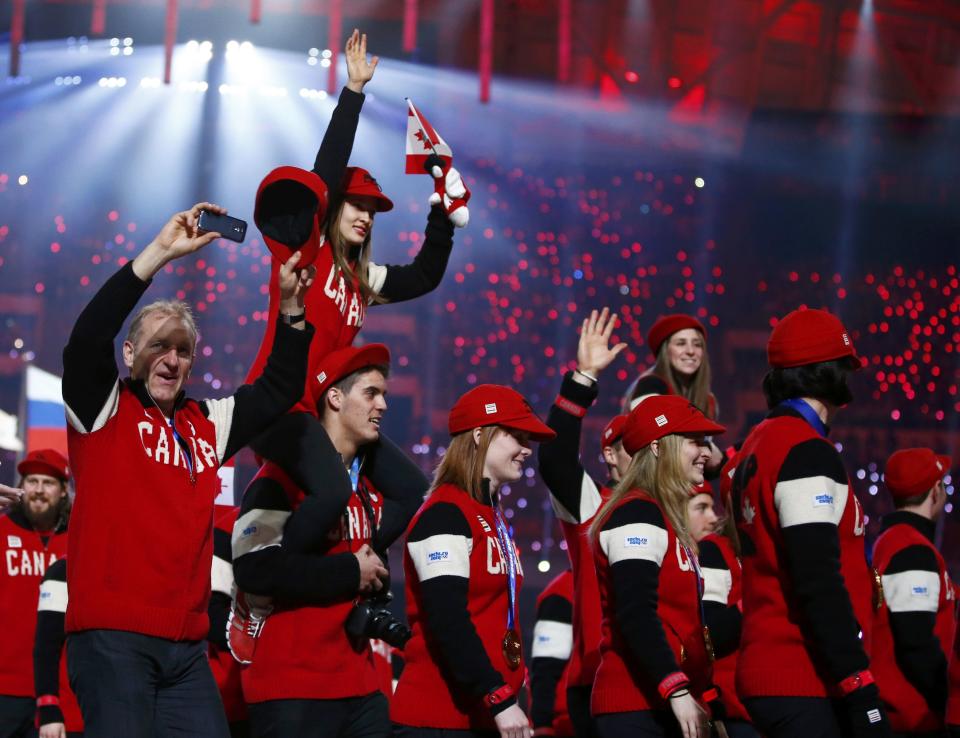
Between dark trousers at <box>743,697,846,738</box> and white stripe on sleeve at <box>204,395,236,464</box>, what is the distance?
1.46m

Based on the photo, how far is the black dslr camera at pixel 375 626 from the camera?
10.8 ft

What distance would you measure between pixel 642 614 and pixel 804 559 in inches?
16.2

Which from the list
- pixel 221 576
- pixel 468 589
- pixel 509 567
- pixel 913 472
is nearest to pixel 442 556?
pixel 468 589

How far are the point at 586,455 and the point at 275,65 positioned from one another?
14.5ft

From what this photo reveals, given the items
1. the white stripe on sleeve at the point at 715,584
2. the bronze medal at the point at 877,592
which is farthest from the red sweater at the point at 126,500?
the bronze medal at the point at 877,592

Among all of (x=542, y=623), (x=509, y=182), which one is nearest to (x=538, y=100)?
(x=509, y=182)

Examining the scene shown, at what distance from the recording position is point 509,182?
1094cm

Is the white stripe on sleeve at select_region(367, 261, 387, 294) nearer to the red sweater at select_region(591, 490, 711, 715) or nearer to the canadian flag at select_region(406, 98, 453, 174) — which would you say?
the canadian flag at select_region(406, 98, 453, 174)

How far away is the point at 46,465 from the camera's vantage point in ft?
17.7

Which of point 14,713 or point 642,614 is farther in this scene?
point 14,713

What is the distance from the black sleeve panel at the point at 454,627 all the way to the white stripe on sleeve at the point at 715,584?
4.03 feet

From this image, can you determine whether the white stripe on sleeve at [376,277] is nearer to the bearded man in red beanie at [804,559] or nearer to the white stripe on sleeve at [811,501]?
the bearded man in red beanie at [804,559]

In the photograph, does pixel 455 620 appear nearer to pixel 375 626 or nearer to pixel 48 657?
pixel 375 626

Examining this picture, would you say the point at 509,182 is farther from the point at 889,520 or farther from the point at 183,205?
the point at 889,520
